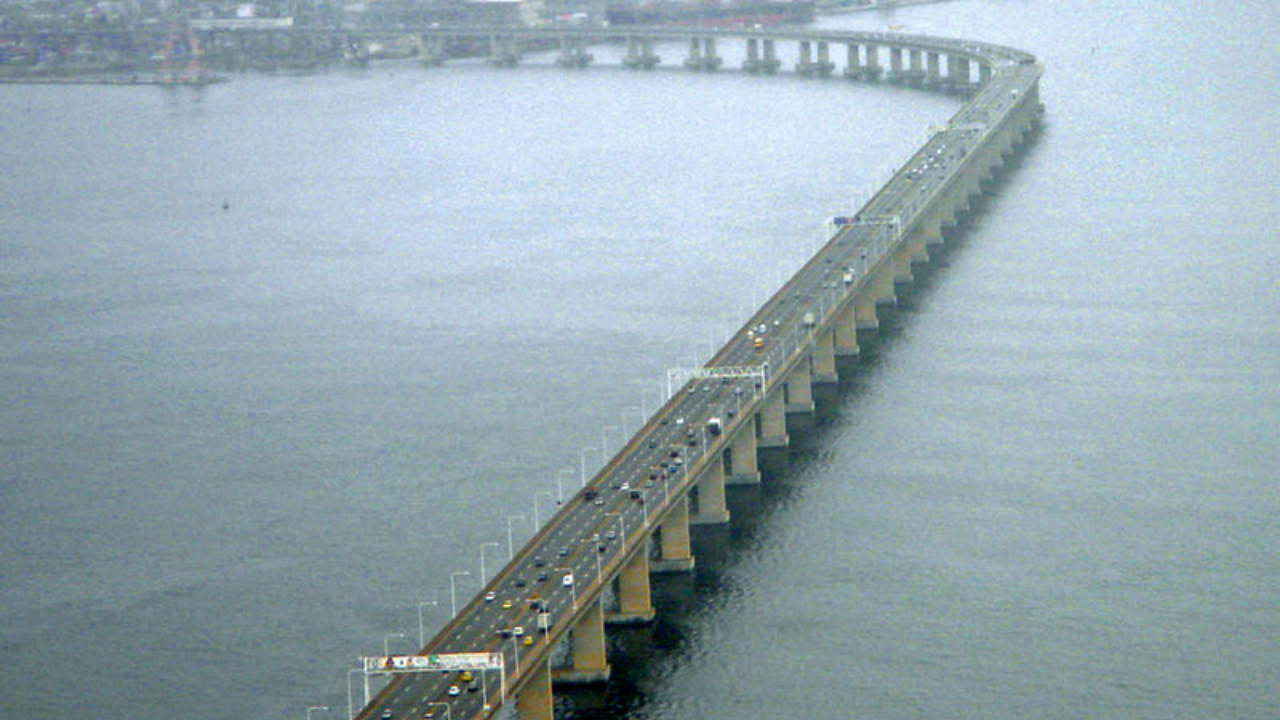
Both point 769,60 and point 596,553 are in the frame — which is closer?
point 596,553

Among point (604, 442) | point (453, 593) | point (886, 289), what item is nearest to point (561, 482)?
point (604, 442)

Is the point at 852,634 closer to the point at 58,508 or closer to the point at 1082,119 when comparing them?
the point at 58,508

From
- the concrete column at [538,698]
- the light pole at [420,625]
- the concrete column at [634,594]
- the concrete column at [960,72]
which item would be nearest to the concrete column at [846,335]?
the concrete column at [634,594]

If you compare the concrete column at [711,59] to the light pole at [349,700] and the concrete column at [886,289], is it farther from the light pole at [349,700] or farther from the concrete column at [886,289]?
the light pole at [349,700]

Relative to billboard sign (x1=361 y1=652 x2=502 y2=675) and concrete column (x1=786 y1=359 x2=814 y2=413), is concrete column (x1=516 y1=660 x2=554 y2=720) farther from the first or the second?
concrete column (x1=786 y1=359 x2=814 y2=413)

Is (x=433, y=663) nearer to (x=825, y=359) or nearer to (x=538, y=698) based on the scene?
(x=538, y=698)

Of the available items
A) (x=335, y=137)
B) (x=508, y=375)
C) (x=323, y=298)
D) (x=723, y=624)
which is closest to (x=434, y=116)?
(x=335, y=137)

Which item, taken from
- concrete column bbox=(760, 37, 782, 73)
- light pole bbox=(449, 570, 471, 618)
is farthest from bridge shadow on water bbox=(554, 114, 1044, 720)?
concrete column bbox=(760, 37, 782, 73)
